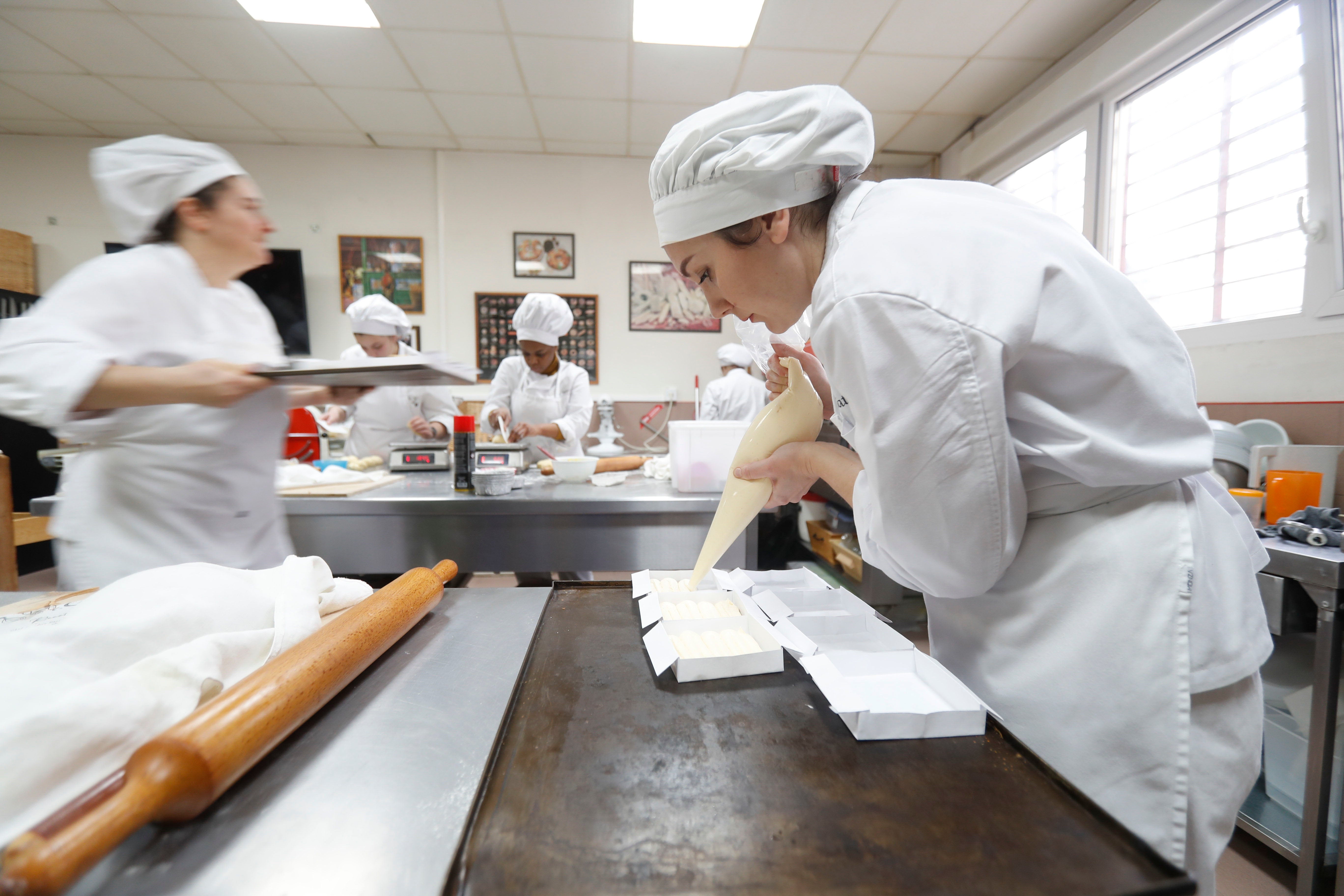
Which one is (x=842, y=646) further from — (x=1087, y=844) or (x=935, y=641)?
(x=1087, y=844)

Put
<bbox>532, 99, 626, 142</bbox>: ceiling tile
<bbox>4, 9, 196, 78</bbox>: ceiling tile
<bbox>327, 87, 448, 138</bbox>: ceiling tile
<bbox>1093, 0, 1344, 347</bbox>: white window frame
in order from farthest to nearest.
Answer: <bbox>532, 99, 626, 142</bbox>: ceiling tile < <bbox>327, 87, 448, 138</bbox>: ceiling tile < <bbox>4, 9, 196, 78</bbox>: ceiling tile < <bbox>1093, 0, 1344, 347</bbox>: white window frame

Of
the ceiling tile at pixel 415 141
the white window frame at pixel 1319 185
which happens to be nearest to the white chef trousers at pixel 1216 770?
the white window frame at pixel 1319 185

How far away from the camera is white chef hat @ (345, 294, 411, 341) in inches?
125

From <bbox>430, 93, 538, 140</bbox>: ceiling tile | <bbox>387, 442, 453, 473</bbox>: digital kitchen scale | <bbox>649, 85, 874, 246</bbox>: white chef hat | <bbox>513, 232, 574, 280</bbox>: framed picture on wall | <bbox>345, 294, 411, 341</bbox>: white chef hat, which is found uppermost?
<bbox>430, 93, 538, 140</bbox>: ceiling tile

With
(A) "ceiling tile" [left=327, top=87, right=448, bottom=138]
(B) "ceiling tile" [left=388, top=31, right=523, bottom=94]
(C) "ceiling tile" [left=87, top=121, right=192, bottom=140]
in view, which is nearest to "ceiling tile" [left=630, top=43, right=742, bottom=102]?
(B) "ceiling tile" [left=388, top=31, right=523, bottom=94]

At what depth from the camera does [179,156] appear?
128cm

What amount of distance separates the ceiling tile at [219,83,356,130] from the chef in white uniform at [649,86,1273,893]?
4125 millimetres

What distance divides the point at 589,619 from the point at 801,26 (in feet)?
10.9

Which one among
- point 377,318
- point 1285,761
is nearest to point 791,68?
point 377,318

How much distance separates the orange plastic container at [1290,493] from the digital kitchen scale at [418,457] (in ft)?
9.25

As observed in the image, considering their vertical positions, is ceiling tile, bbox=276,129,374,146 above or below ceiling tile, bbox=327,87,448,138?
above

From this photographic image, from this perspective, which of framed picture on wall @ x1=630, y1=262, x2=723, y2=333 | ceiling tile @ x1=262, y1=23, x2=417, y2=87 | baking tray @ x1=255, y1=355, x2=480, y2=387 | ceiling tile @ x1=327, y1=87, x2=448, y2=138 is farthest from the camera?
framed picture on wall @ x1=630, y1=262, x2=723, y2=333

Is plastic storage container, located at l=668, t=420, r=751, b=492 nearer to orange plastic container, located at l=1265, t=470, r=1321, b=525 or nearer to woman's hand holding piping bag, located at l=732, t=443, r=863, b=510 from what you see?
woman's hand holding piping bag, located at l=732, t=443, r=863, b=510

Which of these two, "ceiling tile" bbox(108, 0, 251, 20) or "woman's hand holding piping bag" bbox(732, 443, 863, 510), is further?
"ceiling tile" bbox(108, 0, 251, 20)
